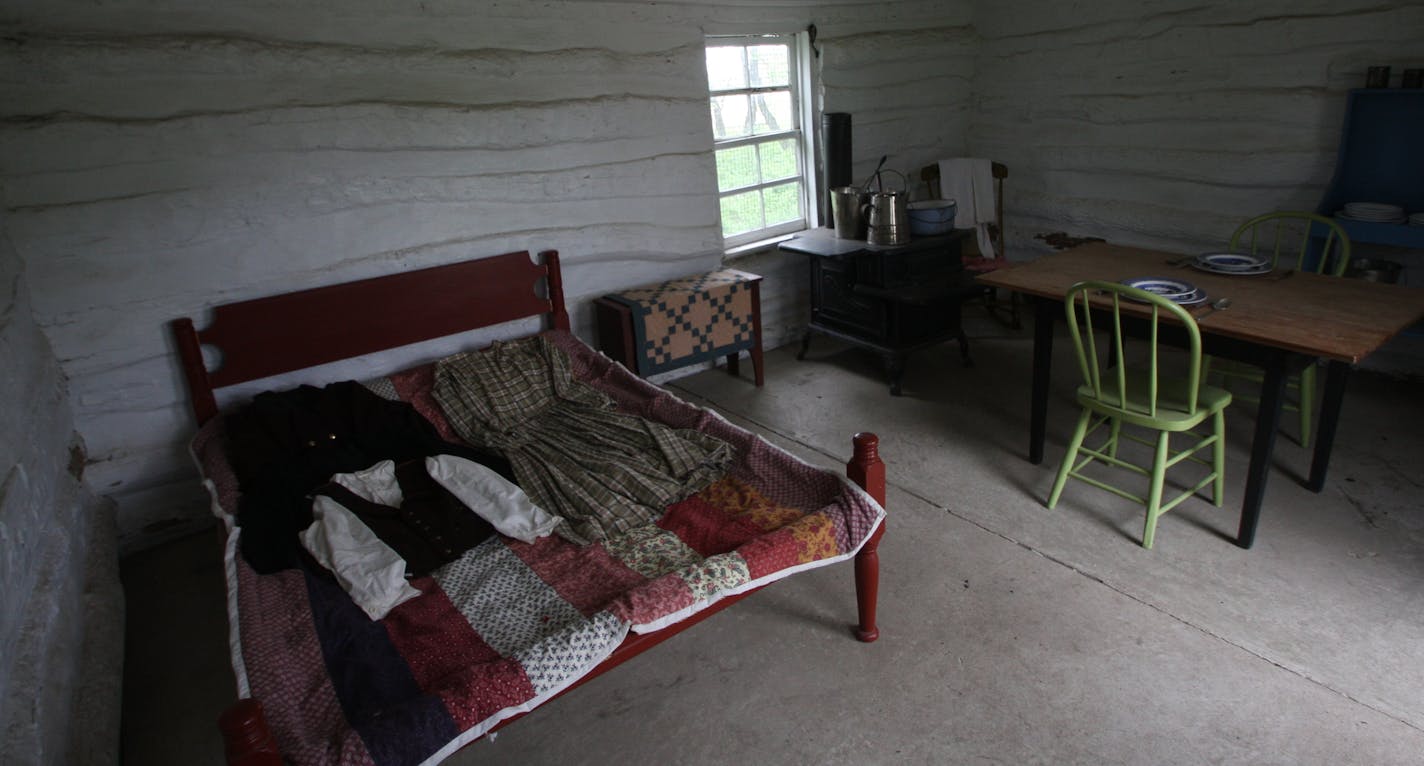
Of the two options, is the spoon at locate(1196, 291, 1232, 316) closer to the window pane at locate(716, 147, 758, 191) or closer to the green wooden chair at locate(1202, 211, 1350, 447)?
the green wooden chair at locate(1202, 211, 1350, 447)

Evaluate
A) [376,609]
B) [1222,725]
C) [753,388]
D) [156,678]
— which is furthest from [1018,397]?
[156,678]

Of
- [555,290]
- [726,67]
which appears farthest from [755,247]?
[555,290]

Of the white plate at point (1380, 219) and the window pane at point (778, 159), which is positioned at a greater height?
the window pane at point (778, 159)

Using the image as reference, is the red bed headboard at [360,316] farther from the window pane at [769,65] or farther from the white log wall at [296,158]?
the window pane at [769,65]

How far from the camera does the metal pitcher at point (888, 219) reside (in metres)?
3.91

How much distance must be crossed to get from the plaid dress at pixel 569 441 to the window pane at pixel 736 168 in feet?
4.74

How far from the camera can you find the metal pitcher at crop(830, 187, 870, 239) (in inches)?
162

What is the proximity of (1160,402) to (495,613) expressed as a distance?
2.17 metres

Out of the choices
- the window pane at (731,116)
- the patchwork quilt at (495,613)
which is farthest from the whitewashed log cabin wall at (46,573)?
the window pane at (731,116)

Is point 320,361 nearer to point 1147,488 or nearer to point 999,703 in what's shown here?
point 999,703

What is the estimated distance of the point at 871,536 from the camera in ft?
7.01

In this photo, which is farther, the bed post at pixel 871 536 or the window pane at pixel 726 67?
the window pane at pixel 726 67

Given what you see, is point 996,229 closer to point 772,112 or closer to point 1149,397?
point 772,112

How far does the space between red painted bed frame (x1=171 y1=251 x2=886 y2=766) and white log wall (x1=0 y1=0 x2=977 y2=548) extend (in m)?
0.09
